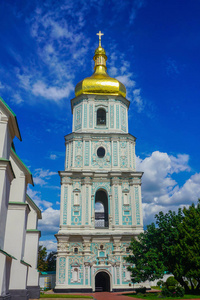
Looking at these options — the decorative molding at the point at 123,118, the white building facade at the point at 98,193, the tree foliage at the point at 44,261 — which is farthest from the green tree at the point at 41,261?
the decorative molding at the point at 123,118

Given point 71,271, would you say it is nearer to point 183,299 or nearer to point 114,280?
point 114,280

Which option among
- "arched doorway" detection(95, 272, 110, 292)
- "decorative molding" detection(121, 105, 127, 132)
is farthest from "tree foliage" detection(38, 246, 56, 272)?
"decorative molding" detection(121, 105, 127, 132)

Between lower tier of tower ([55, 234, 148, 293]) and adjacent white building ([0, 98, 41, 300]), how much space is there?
7305mm

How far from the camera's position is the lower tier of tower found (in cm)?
2714

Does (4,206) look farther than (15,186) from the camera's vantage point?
No

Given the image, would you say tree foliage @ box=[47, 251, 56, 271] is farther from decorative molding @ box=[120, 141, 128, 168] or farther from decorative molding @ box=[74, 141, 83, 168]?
decorative molding @ box=[120, 141, 128, 168]

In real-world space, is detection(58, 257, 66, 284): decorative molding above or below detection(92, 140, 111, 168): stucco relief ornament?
below

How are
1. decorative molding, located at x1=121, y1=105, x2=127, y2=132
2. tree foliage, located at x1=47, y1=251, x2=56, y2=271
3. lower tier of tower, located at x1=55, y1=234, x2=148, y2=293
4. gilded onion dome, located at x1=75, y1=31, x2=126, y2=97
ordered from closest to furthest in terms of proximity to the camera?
lower tier of tower, located at x1=55, y1=234, x2=148, y2=293 → decorative molding, located at x1=121, y1=105, x2=127, y2=132 → gilded onion dome, located at x1=75, y1=31, x2=126, y2=97 → tree foliage, located at x1=47, y1=251, x2=56, y2=271

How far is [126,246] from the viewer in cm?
2861

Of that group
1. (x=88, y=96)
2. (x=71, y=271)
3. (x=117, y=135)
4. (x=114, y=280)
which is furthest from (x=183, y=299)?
(x=88, y=96)

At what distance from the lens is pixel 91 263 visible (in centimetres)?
2777

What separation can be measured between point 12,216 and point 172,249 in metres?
13.2

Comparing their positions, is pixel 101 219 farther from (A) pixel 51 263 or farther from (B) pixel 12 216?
(A) pixel 51 263

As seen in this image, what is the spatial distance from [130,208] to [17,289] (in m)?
17.1
